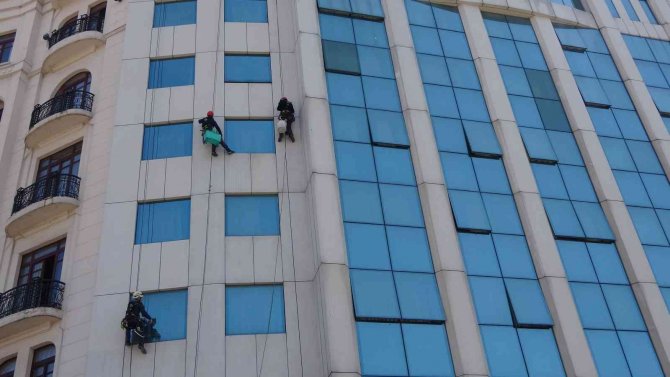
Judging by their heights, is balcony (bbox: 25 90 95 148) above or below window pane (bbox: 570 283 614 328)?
above

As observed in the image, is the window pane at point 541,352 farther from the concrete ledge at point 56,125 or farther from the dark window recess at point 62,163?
the concrete ledge at point 56,125

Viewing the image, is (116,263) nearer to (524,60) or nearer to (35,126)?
(35,126)

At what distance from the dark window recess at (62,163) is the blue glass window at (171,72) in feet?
13.1

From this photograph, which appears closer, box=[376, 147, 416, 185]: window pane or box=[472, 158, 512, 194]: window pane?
box=[376, 147, 416, 185]: window pane

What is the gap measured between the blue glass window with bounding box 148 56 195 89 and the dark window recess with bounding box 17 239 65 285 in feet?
23.1

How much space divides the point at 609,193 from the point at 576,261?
149 inches

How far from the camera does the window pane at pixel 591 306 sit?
78.6 ft

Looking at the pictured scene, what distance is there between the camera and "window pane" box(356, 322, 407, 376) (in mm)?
20891

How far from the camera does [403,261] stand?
2322 centimetres

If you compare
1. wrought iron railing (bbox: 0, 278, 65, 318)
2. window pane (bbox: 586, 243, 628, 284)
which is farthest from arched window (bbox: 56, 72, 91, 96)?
window pane (bbox: 586, 243, 628, 284)

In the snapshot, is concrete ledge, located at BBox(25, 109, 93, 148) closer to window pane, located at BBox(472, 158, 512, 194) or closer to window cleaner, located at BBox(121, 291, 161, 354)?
window cleaner, located at BBox(121, 291, 161, 354)

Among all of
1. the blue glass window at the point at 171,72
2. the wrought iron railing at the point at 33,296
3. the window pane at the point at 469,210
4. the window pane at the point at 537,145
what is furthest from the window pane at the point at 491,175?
the wrought iron railing at the point at 33,296

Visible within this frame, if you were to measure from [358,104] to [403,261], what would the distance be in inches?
268

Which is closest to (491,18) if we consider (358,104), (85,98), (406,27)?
(406,27)
